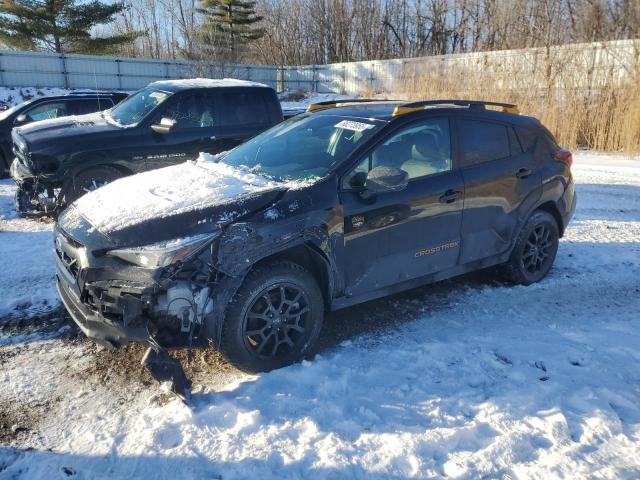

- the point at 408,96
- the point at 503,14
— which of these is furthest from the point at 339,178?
the point at 503,14

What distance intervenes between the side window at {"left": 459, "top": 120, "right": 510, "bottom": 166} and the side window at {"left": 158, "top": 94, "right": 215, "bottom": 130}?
14.5 feet

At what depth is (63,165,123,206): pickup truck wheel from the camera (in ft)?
22.3

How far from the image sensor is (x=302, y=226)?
3438 millimetres

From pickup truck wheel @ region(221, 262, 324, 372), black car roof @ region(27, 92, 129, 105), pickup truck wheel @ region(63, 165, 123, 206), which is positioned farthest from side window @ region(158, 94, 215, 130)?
pickup truck wheel @ region(221, 262, 324, 372)

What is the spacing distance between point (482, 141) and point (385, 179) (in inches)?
59.4

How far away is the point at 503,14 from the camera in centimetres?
2905

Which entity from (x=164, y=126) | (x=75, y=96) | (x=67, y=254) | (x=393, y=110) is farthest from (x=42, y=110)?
(x=393, y=110)

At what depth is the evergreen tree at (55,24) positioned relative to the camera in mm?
33594

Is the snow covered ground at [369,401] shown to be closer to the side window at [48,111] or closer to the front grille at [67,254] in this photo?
the front grille at [67,254]

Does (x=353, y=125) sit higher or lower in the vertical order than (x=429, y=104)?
lower

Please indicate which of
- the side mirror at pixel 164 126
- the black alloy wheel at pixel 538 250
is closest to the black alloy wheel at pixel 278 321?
the black alloy wheel at pixel 538 250

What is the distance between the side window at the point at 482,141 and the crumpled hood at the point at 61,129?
499 centimetres

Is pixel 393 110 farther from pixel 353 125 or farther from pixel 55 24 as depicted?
pixel 55 24

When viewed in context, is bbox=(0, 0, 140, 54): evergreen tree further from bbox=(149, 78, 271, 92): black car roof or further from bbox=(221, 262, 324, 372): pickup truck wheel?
bbox=(221, 262, 324, 372): pickup truck wheel
